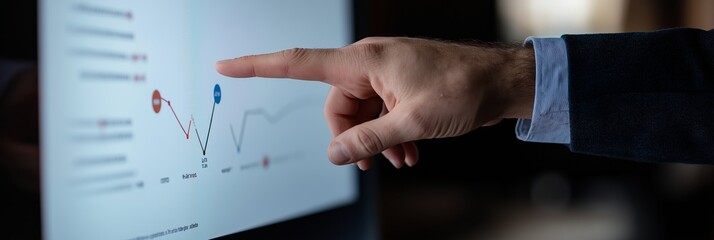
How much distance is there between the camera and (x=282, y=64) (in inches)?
26.2

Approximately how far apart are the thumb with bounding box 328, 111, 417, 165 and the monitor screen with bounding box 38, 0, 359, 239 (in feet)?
0.40

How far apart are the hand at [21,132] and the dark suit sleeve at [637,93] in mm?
479

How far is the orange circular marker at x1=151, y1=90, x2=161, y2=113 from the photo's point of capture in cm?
62

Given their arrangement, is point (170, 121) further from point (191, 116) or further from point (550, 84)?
point (550, 84)

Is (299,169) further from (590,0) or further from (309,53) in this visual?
(590,0)

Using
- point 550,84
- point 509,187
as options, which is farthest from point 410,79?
point 509,187

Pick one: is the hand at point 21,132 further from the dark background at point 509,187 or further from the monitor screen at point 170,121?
the dark background at point 509,187

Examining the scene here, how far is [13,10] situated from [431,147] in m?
1.27

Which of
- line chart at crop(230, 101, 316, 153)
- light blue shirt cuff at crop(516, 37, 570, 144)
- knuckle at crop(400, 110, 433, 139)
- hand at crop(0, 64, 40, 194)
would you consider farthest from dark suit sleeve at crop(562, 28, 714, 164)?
hand at crop(0, 64, 40, 194)

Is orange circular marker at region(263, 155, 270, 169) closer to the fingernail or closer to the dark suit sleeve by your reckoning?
the fingernail

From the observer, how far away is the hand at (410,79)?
0.65 m

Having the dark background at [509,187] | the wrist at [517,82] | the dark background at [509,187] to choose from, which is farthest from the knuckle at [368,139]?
the dark background at [509,187]

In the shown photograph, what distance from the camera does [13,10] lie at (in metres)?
0.51

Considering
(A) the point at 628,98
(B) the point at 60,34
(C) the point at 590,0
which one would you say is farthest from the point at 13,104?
(C) the point at 590,0
